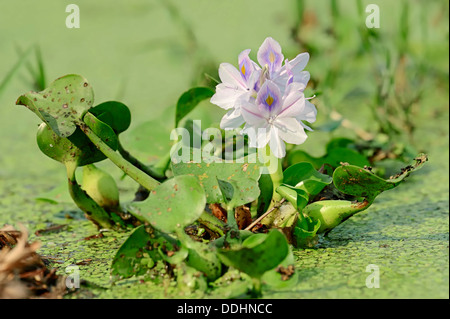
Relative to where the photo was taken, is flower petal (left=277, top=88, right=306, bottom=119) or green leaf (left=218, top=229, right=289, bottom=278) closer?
green leaf (left=218, top=229, right=289, bottom=278)

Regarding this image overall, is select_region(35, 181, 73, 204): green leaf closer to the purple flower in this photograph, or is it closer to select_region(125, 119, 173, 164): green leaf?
select_region(125, 119, 173, 164): green leaf

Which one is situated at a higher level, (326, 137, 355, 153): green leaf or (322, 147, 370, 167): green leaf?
(326, 137, 355, 153): green leaf

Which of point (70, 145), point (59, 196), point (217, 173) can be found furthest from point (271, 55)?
point (59, 196)

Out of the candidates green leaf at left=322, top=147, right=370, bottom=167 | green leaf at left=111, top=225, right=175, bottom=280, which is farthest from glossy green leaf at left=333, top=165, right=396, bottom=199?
green leaf at left=322, top=147, right=370, bottom=167

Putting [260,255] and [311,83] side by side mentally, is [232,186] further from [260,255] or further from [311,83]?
[311,83]

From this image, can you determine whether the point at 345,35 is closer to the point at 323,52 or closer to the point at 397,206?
the point at 323,52

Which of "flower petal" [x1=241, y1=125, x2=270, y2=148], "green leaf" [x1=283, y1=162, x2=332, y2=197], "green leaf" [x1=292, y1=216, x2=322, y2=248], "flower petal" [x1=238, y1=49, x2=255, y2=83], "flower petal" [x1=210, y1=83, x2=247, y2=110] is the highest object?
"flower petal" [x1=238, y1=49, x2=255, y2=83]
